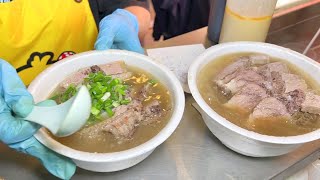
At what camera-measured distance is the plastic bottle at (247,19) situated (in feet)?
4.13

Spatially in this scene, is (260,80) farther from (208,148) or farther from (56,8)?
(56,8)

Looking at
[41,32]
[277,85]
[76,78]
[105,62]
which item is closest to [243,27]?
[277,85]

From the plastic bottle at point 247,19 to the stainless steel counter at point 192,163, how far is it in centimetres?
34

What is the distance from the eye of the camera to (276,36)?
5.25 ft

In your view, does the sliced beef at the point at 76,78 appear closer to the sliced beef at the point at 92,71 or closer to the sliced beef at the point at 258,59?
the sliced beef at the point at 92,71

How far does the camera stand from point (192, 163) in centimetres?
108

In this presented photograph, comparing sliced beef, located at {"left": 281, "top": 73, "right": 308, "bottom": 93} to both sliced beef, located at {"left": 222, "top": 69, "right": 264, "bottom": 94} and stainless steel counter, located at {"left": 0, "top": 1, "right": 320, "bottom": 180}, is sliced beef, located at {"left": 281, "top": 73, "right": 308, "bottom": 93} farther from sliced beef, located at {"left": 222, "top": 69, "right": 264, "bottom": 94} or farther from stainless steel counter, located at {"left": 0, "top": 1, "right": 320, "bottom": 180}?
stainless steel counter, located at {"left": 0, "top": 1, "right": 320, "bottom": 180}

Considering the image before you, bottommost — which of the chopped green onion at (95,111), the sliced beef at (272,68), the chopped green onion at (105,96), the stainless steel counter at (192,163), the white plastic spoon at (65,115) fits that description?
the stainless steel counter at (192,163)

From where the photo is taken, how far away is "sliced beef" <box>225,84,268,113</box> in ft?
3.42

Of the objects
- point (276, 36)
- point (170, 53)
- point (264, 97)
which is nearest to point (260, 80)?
point (264, 97)

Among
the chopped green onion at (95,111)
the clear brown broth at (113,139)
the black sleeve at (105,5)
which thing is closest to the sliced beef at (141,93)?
the clear brown broth at (113,139)

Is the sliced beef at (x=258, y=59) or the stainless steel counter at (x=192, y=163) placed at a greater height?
the sliced beef at (x=258, y=59)

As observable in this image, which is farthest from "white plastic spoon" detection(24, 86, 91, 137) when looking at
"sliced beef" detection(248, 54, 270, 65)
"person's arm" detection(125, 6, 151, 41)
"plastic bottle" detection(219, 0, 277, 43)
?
"person's arm" detection(125, 6, 151, 41)

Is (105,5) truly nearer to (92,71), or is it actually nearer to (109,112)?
(92,71)
